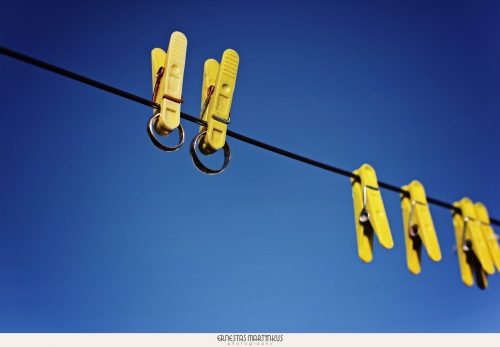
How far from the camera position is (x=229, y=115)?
1.20m

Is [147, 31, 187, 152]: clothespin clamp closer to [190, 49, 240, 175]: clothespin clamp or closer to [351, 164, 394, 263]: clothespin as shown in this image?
A: [190, 49, 240, 175]: clothespin clamp

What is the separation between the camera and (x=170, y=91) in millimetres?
1097

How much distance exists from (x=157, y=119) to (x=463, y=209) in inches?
59.3

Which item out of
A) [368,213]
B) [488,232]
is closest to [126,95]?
[368,213]

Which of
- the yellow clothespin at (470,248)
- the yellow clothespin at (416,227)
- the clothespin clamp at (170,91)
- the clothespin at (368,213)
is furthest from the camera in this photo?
the yellow clothespin at (470,248)

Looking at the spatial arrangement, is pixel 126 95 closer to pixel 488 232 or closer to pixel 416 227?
pixel 416 227

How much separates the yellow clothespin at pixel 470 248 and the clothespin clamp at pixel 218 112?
49.5 inches

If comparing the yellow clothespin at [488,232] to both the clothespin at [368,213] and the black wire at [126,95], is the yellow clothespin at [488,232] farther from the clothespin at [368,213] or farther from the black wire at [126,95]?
the black wire at [126,95]

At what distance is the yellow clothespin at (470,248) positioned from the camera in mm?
1887

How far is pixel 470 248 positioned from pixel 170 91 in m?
1.49

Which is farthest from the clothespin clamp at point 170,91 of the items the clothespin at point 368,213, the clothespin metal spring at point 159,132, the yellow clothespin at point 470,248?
the yellow clothespin at point 470,248

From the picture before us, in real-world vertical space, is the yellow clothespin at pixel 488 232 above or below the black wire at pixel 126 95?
above
